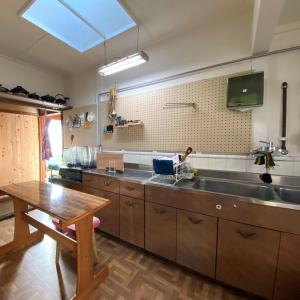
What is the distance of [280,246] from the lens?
1.16 metres

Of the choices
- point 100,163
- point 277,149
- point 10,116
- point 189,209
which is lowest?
point 189,209

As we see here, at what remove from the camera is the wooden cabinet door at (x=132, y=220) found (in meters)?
1.82

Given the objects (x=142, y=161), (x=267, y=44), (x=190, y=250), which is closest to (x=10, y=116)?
(x=142, y=161)

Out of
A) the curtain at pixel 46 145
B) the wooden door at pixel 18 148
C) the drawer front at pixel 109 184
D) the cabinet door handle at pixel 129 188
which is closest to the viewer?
the cabinet door handle at pixel 129 188

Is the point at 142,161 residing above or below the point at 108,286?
above

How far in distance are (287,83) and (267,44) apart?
0.43 meters

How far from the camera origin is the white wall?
2650 millimetres

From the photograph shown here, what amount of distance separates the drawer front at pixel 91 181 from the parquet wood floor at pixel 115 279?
2.64ft

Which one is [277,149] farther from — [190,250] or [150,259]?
[150,259]

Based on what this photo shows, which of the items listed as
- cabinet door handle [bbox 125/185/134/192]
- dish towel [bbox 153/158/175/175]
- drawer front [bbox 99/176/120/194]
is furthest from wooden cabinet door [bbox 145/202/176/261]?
drawer front [bbox 99/176/120/194]

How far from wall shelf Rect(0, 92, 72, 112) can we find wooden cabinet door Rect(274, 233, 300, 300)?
12.0ft

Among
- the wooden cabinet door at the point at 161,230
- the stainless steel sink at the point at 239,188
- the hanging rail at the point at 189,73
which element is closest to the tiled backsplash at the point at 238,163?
the stainless steel sink at the point at 239,188

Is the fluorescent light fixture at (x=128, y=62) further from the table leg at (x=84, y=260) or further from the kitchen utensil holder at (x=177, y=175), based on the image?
the table leg at (x=84, y=260)

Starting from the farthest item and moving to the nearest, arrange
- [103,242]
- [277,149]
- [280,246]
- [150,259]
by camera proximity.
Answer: [103,242] < [150,259] < [277,149] < [280,246]
